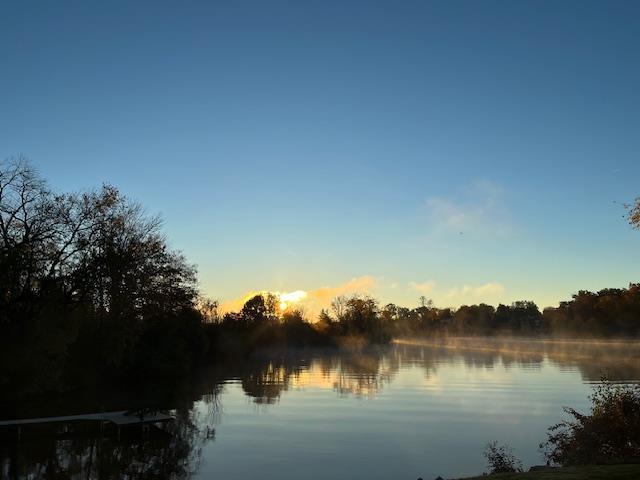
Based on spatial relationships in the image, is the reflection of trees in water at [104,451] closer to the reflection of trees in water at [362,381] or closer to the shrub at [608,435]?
the shrub at [608,435]

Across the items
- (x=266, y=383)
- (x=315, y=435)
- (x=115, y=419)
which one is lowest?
(x=315, y=435)

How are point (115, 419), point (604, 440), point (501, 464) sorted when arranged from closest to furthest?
point (604, 440) < point (501, 464) < point (115, 419)

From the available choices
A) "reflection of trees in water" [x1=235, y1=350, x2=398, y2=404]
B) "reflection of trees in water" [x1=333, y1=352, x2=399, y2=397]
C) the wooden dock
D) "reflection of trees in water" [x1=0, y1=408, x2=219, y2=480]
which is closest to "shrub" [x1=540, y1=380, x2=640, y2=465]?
"reflection of trees in water" [x1=0, y1=408, x2=219, y2=480]

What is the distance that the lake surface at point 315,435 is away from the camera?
833 inches

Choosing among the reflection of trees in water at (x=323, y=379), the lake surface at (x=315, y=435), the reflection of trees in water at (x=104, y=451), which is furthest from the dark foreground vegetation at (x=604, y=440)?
the reflection of trees in water at (x=323, y=379)

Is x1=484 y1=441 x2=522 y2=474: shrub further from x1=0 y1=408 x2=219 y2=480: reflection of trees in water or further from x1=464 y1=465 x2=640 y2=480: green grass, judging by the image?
x1=0 y1=408 x2=219 y2=480: reflection of trees in water

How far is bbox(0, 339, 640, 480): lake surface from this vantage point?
21.2 meters

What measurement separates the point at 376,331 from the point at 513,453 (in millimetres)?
129903

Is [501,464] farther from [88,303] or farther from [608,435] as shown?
[88,303]

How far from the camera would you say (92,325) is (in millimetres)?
52250

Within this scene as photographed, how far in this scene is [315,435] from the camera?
27203 mm

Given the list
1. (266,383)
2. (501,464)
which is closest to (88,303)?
(266,383)

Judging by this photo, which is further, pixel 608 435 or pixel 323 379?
pixel 323 379

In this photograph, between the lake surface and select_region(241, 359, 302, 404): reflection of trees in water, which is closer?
the lake surface
